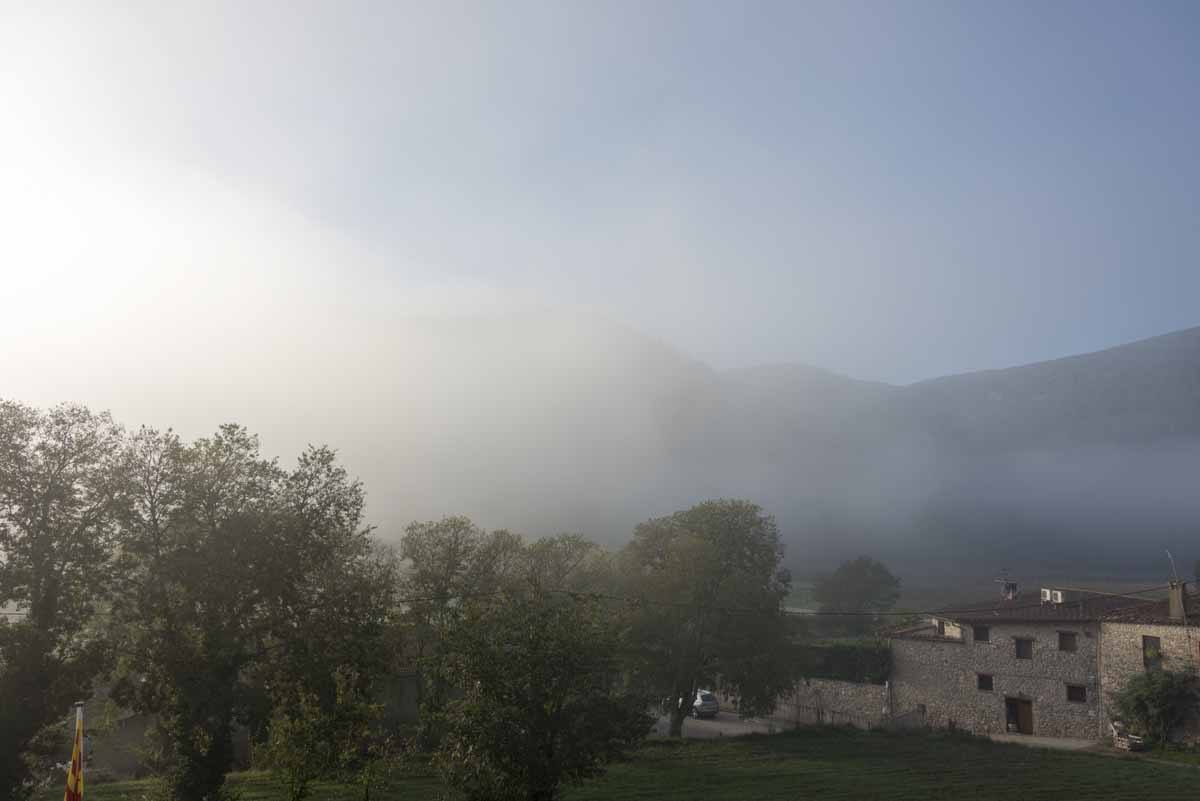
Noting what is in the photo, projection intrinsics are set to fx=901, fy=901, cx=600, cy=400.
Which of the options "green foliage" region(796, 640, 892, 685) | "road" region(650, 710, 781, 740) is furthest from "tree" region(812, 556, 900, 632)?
"road" region(650, 710, 781, 740)

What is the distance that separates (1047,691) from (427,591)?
35.3 meters

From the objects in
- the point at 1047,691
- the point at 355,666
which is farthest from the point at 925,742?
the point at 355,666

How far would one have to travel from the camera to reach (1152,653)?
46.1 m

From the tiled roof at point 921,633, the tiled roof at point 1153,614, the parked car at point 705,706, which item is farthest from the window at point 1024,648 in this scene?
the parked car at point 705,706

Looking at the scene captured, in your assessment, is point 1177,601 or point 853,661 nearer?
point 1177,601

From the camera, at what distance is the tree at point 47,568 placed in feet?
88.2

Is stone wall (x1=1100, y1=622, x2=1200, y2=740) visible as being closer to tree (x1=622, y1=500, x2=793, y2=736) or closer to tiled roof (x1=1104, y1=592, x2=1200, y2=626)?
tiled roof (x1=1104, y1=592, x2=1200, y2=626)

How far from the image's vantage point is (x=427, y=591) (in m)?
42.3

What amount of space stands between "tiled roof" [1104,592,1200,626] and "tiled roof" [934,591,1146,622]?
65cm

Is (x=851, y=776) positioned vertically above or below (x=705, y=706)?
above

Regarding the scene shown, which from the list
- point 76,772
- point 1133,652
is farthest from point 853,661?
point 76,772

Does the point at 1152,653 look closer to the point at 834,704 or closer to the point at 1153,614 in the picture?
the point at 1153,614

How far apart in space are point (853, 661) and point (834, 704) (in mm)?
5472

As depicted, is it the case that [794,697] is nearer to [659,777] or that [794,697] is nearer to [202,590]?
[659,777]
